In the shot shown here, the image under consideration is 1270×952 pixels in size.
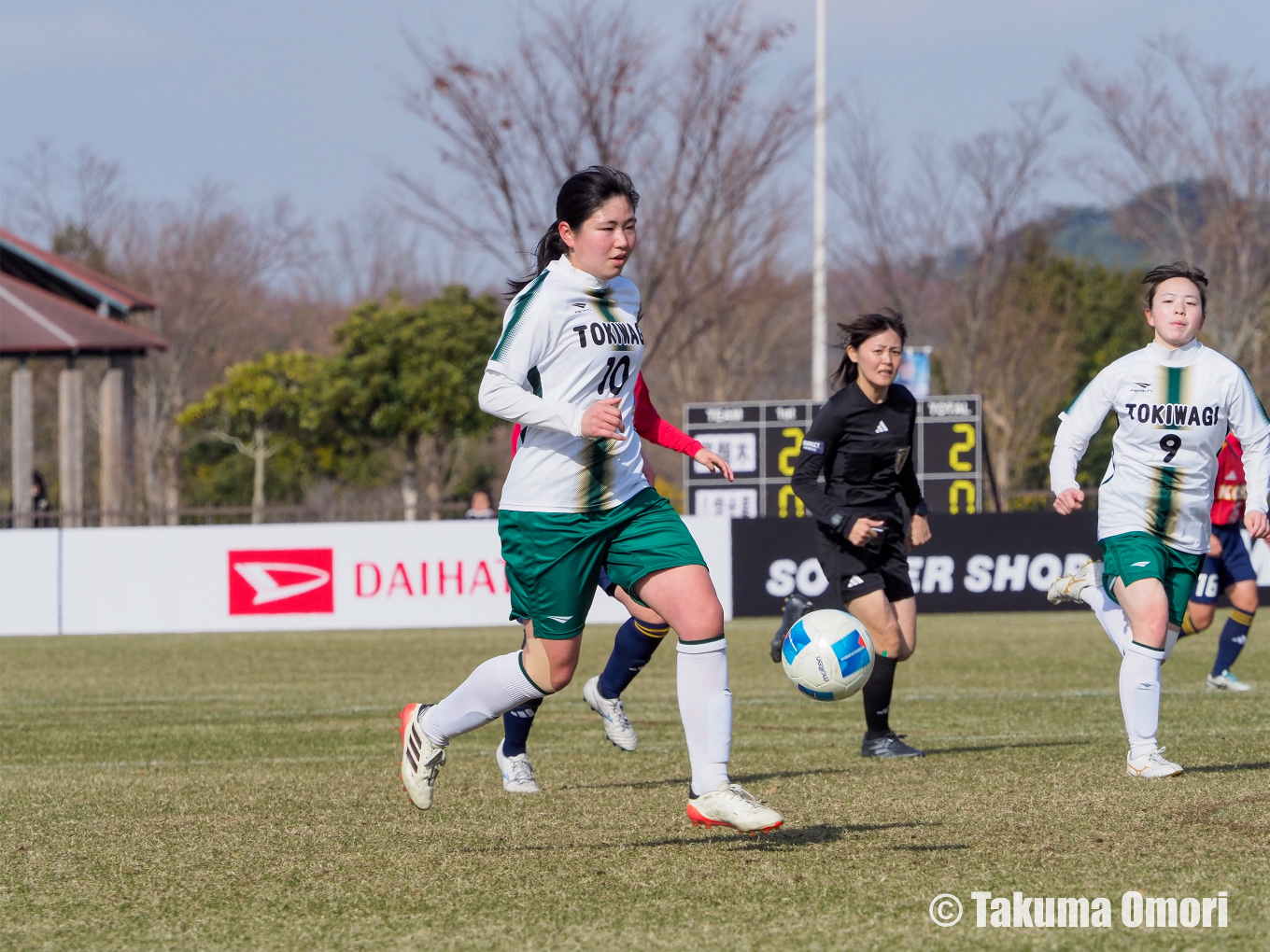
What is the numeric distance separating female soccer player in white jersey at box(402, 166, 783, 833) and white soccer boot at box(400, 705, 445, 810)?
50 cm

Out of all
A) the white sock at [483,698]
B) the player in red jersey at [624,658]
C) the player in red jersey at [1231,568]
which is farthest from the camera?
the player in red jersey at [1231,568]

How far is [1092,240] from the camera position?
45.5 m

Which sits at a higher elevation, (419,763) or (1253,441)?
(1253,441)

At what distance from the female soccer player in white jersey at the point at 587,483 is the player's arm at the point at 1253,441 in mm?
2648

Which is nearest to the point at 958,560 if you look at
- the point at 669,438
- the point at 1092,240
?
the point at 669,438

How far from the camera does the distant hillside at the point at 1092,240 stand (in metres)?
36.5

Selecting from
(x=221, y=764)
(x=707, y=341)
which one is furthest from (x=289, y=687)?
(x=707, y=341)

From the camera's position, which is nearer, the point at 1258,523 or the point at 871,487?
the point at 1258,523

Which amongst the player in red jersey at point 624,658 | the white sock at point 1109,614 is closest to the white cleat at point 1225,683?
the white sock at point 1109,614

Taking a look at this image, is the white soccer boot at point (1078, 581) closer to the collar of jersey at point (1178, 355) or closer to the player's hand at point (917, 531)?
the player's hand at point (917, 531)

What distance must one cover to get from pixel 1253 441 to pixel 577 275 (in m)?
3.07

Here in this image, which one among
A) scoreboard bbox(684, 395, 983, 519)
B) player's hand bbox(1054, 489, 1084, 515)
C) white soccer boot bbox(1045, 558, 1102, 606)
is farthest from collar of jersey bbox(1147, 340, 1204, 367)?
scoreboard bbox(684, 395, 983, 519)

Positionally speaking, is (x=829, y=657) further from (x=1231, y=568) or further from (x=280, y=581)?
(x=280, y=581)

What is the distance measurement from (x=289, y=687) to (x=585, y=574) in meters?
7.75
